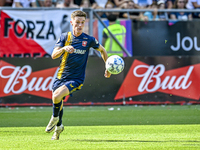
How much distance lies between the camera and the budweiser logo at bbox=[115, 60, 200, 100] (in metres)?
13.7

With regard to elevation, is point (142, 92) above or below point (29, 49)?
below

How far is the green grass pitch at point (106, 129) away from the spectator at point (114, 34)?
2271mm

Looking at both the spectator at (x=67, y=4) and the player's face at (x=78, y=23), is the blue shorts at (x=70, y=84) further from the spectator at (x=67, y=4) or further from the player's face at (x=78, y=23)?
the spectator at (x=67, y=4)

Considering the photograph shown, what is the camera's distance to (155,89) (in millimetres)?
13703

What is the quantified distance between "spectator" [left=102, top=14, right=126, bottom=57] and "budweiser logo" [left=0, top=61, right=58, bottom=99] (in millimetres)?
2322

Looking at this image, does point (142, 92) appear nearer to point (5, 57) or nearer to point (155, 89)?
point (155, 89)

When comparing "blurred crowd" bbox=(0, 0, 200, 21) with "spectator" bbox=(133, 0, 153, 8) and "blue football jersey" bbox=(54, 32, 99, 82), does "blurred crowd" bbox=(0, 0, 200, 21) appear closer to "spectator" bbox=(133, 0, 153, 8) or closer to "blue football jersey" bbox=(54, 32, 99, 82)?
"spectator" bbox=(133, 0, 153, 8)

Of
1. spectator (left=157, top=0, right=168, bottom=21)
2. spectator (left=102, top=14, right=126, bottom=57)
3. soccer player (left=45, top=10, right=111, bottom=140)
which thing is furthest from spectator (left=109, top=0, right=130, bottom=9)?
soccer player (left=45, top=10, right=111, bottom=140)

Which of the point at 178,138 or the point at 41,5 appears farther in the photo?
the point at 41,5

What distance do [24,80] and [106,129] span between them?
604 centimetres

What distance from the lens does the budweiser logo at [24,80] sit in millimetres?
13320

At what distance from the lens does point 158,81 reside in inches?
540

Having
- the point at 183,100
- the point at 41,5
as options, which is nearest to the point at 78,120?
the point at 183,100

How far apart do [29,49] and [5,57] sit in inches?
37.9
